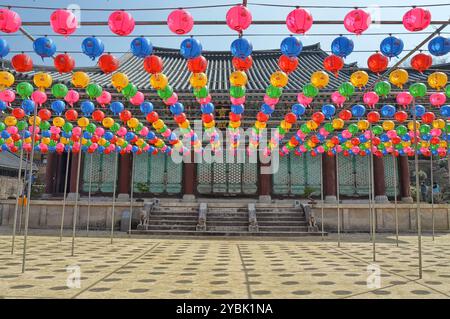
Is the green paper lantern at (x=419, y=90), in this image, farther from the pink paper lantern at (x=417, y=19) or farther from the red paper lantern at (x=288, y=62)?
the red paper lantern at (x=288, y=62)


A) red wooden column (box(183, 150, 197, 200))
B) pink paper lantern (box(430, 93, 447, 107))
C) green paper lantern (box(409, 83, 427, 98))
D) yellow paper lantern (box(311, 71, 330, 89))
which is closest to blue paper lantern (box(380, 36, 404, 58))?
yellow paper lantern (box(311, 71, 330, 89))

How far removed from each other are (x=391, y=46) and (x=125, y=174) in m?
15.9

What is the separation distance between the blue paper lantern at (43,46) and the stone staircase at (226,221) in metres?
9.50

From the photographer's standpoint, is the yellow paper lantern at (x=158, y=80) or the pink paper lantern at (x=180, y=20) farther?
the yellow paper lantern at (x=158, y=80)

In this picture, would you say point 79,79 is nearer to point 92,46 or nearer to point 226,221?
point 92,46

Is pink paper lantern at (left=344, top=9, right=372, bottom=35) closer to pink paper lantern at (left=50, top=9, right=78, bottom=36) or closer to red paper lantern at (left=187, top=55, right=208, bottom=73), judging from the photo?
red paper lantern at (left=187, top=55, right=208, bottom=73)

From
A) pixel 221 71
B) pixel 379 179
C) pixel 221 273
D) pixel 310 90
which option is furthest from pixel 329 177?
pixel 221 273

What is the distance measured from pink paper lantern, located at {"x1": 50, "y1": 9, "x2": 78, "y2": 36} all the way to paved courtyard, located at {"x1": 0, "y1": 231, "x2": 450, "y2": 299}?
13.7 feet

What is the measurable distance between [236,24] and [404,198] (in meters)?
17.5

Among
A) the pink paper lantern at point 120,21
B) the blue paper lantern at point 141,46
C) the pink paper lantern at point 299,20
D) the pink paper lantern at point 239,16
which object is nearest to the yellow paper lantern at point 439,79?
the pink paper lantern at point 299,20

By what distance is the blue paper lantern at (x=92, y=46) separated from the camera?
6426mm

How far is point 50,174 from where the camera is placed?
2014 cm

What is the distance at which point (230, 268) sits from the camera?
6992mm
